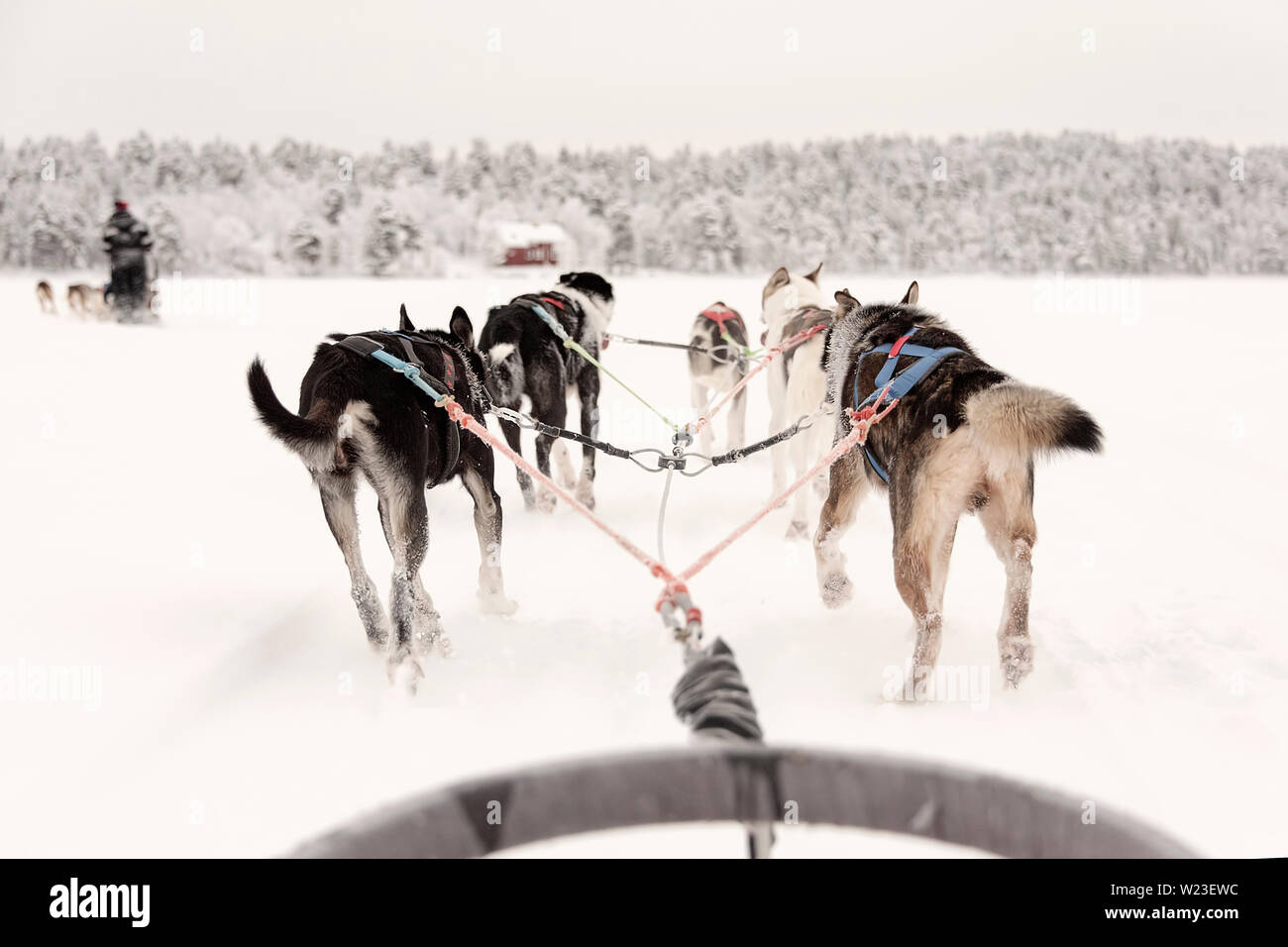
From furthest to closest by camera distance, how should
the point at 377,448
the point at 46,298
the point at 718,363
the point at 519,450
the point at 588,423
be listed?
1. the point at 46,298
2. the point at 718,363
3. the point at 588,423
4. the point at 519,450
5. the point at 377,448

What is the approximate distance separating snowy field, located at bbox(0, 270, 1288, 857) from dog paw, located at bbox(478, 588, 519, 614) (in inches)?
4.7

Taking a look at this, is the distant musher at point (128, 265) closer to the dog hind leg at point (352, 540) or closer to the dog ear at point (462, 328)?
the dog ear at point (462, 328)

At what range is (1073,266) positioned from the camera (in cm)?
6594

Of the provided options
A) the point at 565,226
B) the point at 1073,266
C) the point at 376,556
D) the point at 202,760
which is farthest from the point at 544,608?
the point at 1073,266

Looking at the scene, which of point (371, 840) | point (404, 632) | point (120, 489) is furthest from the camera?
point (120, 489)

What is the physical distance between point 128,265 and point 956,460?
80.9 ft

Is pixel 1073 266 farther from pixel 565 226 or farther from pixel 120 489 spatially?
pixel 120 489

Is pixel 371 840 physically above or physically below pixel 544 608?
above

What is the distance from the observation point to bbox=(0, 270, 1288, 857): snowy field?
3184 millimetres

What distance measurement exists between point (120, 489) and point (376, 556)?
260cm

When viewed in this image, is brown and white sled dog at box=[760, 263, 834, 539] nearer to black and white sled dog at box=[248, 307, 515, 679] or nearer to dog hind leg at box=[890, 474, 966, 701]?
dog hind leg at box=[890, 474, 966, 701]

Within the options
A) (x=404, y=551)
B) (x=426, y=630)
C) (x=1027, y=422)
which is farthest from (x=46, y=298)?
(x=1027, y=422)

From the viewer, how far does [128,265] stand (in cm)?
2277

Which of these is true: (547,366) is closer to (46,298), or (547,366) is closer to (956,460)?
(956,460)
